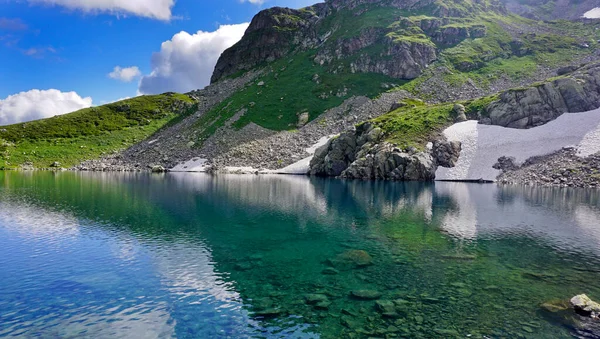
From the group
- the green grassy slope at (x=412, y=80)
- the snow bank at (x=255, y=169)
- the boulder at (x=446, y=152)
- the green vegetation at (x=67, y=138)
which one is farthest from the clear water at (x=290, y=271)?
the green vegetation at (x=67, y=138)

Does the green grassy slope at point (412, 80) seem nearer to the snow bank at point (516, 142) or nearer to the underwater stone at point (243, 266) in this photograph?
the snow bank at point (516, 142)

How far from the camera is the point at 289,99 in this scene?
581 feet

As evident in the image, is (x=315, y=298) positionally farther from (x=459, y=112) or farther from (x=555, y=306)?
(x=459, y=112)

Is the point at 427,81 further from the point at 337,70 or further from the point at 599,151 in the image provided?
the point at 599,151

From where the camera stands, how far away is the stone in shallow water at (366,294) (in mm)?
20922

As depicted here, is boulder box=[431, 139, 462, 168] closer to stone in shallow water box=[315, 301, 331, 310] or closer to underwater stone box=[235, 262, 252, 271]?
underwater stone box=[235, 262, 252, 271]

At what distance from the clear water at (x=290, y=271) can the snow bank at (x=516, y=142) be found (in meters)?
50.1

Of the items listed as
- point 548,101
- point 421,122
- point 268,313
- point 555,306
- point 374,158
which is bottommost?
point 268,313

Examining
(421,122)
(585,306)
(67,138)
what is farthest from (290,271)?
(67,138)

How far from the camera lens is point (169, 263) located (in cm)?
2717

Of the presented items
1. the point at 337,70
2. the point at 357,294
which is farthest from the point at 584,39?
the point at 357,294

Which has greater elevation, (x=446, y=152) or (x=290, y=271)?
(x=446, y=152)

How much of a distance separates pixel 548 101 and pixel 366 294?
116m

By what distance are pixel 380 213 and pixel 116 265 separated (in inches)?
1375
